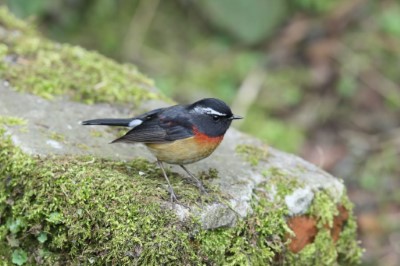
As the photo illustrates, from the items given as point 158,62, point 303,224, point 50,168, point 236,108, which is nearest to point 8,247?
point 50,168

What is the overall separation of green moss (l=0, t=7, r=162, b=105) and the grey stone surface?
179 mm

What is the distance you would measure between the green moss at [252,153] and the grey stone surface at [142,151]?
4 centimetres

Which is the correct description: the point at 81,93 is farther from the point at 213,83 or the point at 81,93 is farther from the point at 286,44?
the point at 286,44

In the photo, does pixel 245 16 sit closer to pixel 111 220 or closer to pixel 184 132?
pixel 184 132

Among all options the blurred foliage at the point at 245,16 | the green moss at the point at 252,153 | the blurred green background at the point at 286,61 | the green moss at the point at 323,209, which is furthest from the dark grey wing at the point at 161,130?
the blurred foliage at the point at 245,16

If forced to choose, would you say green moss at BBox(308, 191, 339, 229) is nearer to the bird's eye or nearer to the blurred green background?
the bird's eye

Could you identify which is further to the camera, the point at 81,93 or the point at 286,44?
the point at 286,44

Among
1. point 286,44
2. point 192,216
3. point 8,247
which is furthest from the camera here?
point 286,44

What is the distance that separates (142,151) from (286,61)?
5.72 m

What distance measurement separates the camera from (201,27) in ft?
34.5

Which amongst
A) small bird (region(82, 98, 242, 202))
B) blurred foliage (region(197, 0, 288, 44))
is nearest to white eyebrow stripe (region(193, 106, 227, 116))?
small bird (region(82, 98, 242, 202))

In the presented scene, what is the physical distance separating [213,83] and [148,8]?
1798 mm

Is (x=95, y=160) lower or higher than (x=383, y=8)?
lower

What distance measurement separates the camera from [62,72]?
238 inches
